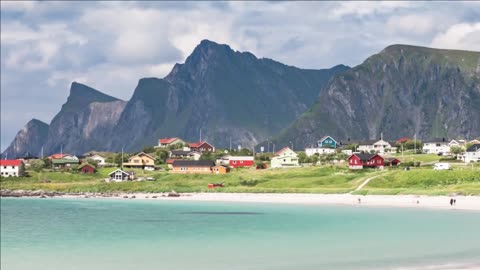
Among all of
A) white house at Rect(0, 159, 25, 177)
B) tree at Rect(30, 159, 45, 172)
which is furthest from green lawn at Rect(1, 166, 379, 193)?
tree at Rect(30, 159, 45, 172)

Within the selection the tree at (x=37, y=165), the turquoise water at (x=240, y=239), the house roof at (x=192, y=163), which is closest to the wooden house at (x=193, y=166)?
the house roof at (x=192, y=163)

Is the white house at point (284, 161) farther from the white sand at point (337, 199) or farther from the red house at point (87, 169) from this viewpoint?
the white sand at point (337, 199)

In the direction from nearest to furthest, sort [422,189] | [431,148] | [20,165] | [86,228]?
1. [86,228]
2. [422,189]
3. [20,165]
4. [431,148]

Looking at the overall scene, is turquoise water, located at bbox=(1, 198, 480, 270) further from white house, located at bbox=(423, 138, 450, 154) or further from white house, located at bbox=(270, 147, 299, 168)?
white house, located at bbox=(423, 138, 450, 154)

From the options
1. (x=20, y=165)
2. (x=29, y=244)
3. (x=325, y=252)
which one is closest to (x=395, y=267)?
(x=325, y=252)

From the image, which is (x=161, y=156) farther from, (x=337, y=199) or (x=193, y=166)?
(x=337, y=199)

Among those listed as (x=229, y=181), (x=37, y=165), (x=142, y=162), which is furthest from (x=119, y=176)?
(x=37, y=165)

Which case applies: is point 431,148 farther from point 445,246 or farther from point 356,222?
point 445,246
